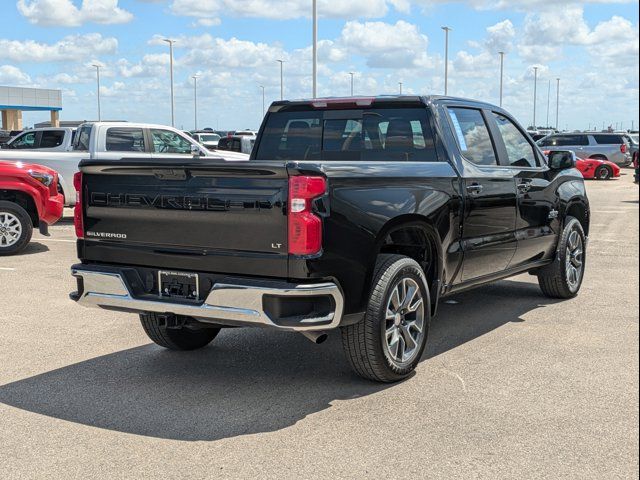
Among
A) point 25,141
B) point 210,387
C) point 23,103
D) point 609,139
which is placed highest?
point 23,103

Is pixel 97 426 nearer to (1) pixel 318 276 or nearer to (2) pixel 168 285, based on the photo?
(2) pixel 168 285

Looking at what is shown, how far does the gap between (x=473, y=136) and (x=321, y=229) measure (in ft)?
7.90

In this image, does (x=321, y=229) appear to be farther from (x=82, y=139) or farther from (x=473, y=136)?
(x=82, y=139)

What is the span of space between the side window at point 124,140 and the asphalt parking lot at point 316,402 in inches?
316

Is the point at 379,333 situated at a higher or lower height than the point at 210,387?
higher

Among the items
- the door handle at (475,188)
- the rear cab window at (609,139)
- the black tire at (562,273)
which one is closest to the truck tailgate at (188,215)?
the door handle at (475,188)

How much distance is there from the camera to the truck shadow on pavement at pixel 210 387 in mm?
4551

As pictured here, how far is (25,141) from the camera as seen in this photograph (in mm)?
17141

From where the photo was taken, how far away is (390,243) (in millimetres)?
5348

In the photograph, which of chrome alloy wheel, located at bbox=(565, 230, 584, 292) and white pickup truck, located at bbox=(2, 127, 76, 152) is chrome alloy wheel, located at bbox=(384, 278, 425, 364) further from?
white pickup truck, located at bbox=(2, 127, 76, 152)

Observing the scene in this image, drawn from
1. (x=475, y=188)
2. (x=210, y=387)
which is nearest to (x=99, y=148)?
(x=475, y=188)

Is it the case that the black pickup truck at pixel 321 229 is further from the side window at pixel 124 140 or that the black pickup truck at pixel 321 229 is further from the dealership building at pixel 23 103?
the dealership building at pixel 23 103

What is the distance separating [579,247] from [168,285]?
4.72 meters

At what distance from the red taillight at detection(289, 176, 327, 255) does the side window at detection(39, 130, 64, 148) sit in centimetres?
1261
